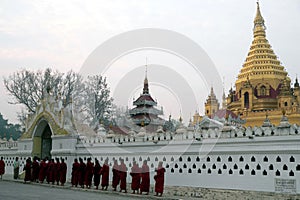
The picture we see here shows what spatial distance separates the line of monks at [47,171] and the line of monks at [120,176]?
110cm

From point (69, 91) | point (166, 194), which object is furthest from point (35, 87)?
point (166, 194)

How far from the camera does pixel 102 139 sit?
19656mm

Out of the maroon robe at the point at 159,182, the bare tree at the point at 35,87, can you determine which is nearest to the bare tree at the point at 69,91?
the bare tree at the point at 35,87

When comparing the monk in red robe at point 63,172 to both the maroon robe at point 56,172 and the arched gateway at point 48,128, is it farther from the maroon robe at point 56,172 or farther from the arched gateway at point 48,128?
the arched gateway at point 48,128

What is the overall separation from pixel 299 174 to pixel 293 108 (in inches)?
1106

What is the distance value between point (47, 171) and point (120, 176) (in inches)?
209

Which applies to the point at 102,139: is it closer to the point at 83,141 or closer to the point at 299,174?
the point at 83,141

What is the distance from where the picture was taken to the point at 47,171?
20016 mm

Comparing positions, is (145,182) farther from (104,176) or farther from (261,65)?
(261,65)

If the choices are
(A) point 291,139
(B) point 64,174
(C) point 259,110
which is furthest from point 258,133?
(C) point 259,110

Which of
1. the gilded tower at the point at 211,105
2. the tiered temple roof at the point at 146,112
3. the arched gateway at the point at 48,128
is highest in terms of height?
the gilded tower at the point at 211,105

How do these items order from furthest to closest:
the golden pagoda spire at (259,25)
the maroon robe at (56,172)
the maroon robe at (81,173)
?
the golden pagoda spire at (259,25) → the maroon robe at (56,172) → the maroon robe at (81,173)

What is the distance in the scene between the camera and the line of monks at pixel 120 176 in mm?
15164

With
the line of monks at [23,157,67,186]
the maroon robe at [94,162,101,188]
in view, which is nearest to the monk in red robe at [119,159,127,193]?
the maroon robe at [94,162,101,188]
